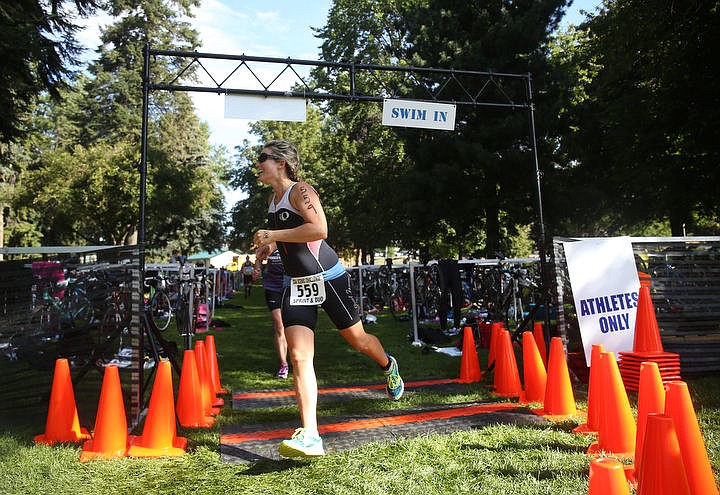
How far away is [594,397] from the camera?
3.87m

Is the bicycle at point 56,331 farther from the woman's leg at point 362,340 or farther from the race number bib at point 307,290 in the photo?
the woman's leg at point 362,340

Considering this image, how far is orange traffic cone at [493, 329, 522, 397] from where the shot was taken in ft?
17.5

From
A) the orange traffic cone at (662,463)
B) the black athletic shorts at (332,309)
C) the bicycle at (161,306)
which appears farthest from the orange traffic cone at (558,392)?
the bicycle at (161,306)

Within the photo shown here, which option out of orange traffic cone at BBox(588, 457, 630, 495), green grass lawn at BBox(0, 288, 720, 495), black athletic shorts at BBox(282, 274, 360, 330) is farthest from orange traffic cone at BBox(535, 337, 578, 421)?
orange traffic cone at BBox(588, 457, 630, 495)

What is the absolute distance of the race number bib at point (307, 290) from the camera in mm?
3762

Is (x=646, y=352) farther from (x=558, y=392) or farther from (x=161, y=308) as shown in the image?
(x=161, y=308)

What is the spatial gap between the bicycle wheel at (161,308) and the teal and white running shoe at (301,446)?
11022 millimetres

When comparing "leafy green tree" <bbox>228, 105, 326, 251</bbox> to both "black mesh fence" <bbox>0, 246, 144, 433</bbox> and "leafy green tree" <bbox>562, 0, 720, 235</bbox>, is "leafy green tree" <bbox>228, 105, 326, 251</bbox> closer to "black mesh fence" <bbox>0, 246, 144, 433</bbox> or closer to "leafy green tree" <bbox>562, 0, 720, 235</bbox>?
"leafy green tree" <bbox>562, 0, 720, 235</bbox>

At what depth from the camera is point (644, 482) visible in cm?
223

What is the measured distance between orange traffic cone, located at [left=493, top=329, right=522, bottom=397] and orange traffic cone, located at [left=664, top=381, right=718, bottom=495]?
2698 millimetres

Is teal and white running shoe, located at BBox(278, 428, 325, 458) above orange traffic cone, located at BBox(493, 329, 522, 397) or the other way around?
the other way around

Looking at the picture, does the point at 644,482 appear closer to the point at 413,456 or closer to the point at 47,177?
the point at 413,456

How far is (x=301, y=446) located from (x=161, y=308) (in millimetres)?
11969

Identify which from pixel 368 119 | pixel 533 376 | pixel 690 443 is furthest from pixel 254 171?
pixel 690 443
